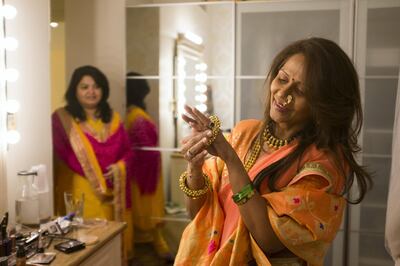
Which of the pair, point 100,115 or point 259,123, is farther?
point 100,115

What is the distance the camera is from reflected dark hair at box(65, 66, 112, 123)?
7.00ft

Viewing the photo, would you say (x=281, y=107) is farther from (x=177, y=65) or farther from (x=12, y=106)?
(x=177, y=65)

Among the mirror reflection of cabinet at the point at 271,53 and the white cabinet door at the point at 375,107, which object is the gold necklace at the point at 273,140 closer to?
the mirror reflection of cabinet at the point at 271,53

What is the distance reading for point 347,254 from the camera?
7.81 feet

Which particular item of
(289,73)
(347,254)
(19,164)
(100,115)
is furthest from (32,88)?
(347,254)

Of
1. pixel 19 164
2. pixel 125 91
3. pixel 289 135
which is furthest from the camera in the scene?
pixel 125 91

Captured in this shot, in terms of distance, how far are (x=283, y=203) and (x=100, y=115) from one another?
5.56ft

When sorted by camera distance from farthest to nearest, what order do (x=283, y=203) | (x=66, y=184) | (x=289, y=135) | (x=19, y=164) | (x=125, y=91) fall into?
(x=125, y=91) → (x=66, y=184) → (x=19, y=164) → (x=289, y=135) → (x=283, y=203)

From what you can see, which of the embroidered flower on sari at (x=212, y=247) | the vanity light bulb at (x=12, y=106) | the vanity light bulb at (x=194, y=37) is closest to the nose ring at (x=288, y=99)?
the embroidered flower on sari at (x=212, y=247)

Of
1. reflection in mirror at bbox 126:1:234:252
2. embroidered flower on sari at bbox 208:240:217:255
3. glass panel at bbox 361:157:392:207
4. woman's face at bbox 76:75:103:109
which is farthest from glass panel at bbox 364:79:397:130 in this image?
embroidered flower on sari at bbox 208:240:217:255

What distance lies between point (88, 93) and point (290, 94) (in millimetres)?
1642

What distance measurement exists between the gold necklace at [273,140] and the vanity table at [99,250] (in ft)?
2.45

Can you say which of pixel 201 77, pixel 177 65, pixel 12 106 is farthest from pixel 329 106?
pixel 177 65

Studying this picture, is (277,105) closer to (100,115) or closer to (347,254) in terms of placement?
(100,115)
